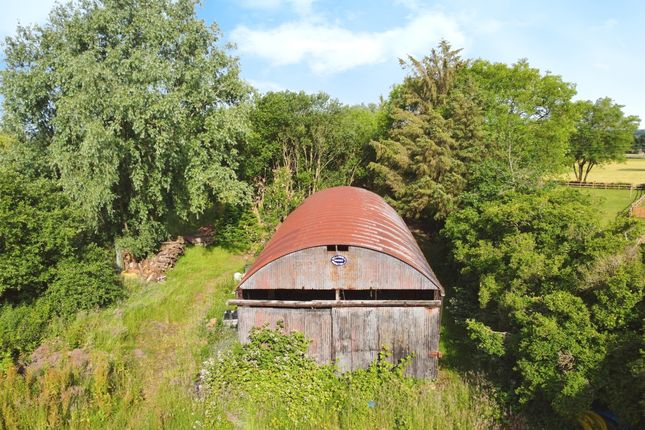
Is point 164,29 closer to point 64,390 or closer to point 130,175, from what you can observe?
point 130,175

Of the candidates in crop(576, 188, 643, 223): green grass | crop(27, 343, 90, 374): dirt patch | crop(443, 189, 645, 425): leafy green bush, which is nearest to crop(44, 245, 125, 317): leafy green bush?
crop(27, 343, 90, 374): dirt patch

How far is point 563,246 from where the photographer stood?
10.7 meters

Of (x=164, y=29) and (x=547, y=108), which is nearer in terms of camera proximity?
(x=164, y=29)

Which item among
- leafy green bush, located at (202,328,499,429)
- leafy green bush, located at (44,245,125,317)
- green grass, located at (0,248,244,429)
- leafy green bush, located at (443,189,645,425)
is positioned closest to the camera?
leafy green bush, located at (443,189,645,425)

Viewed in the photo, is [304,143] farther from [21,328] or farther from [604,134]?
[604,134]

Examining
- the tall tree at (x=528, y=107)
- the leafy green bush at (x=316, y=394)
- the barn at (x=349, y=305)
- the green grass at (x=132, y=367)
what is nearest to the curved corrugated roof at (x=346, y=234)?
the barn at (x=349, y=305)

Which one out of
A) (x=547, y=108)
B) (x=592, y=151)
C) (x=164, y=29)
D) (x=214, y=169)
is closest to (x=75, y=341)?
(x=214, y=169)

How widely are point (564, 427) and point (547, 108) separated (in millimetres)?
28667

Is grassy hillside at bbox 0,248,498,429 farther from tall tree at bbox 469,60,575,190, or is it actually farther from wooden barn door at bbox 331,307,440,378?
tall tree at bbox 469,60,575,190

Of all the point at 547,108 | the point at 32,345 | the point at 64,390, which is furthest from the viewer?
the point at 547,108

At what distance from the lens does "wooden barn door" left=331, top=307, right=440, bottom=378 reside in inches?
425

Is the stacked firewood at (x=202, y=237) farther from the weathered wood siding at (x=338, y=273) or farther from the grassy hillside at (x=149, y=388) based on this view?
the weathered wood siding at (x=338, y=273)

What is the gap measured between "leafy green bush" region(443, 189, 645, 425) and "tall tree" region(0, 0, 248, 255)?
13.6 meters

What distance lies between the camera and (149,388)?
10.9 m
